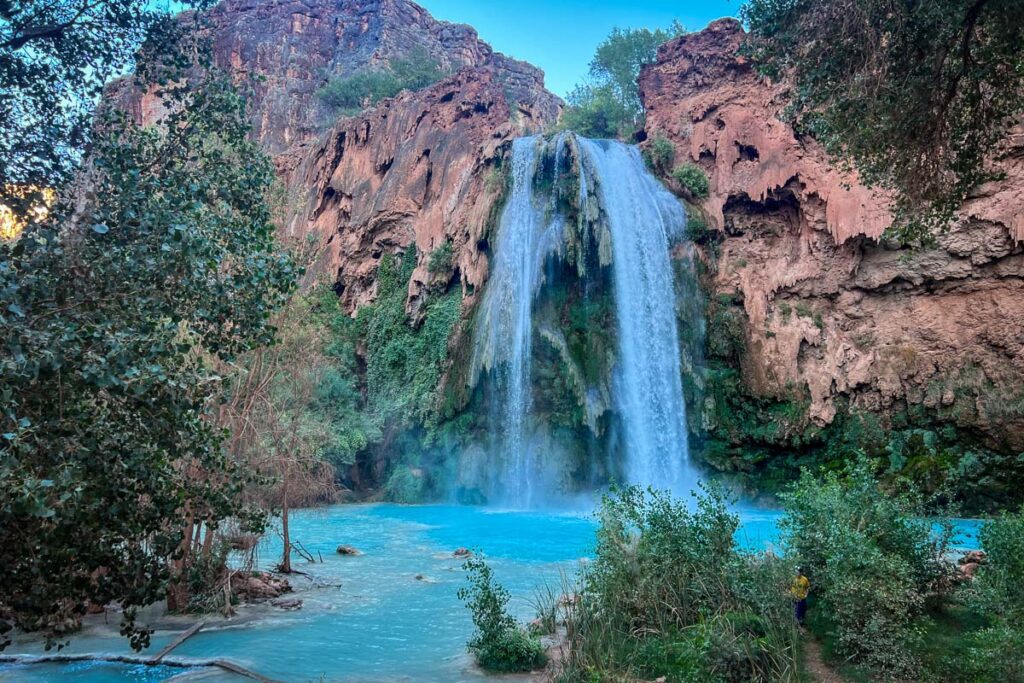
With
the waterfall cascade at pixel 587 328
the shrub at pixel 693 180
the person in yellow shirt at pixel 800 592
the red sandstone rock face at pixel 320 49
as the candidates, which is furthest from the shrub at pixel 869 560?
the red sandstone rock face at pixel 320 49

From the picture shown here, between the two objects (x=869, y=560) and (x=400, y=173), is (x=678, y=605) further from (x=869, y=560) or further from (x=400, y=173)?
(x=400, y=173)

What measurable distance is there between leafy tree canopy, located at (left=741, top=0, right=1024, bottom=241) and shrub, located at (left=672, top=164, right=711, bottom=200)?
17.6m

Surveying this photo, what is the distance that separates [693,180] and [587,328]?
678cm

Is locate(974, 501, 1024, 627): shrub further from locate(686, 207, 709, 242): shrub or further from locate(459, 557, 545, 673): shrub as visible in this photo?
locate(686, 207, 709, 242): shrub

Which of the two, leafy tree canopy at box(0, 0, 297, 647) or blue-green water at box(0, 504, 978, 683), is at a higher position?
leafy tree canopy at box(0, 0, 297, 647)

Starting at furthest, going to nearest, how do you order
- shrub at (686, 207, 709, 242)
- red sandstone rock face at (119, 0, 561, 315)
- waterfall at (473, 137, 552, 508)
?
red sandstone rock face at (119, 0, 561, 315), shrub at (686, 207, 709, 242), waterfall at (473, 137, 552, 508)

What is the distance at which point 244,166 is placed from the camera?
641 centimetres

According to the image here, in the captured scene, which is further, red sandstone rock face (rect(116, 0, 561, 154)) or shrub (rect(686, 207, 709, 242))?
red sandstone rock face (rect(116, 0, 561, 154))

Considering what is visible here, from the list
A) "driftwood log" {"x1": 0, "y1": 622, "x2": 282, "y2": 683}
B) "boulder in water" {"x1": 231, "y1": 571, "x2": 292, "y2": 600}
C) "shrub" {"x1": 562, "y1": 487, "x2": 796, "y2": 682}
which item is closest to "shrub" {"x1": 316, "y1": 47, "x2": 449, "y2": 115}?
"boulder in water" {"x1": 231, "y1": 571, "x2": 292, "y2": 600}

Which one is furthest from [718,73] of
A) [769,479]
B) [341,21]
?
[341,21]

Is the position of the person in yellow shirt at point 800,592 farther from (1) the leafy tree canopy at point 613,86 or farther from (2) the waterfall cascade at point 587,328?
(1) the leafy tree canopy at point 613,86

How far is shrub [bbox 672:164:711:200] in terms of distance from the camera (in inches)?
995

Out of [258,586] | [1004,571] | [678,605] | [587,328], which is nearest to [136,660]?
[258,586]

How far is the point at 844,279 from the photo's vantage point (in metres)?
22.0
